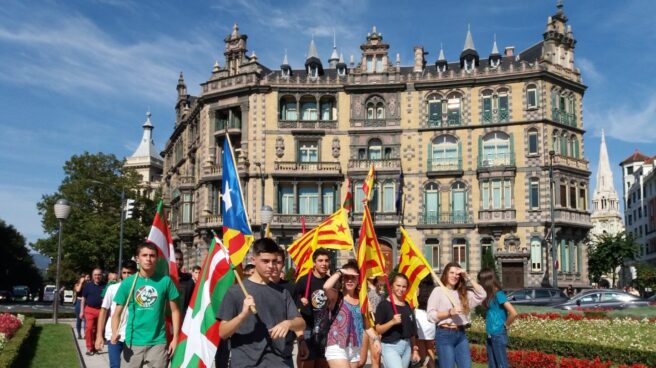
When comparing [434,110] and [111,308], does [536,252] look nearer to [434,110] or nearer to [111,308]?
[434,110]

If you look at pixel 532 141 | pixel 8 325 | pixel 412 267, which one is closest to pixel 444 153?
pixel 532 141

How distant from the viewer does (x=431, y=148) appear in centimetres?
4616

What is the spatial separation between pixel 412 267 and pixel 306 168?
34334 millimetres

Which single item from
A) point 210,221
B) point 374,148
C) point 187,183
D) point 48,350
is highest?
point 374,148

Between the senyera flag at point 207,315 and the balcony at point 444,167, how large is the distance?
38866mm

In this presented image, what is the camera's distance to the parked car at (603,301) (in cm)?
2812

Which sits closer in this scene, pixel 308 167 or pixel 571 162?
pixel 571 162

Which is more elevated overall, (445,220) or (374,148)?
(374,148)

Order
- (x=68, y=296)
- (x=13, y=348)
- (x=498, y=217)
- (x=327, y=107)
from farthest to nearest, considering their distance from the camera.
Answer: (x=68, y=296) < (x=327, y=107) < (x=498, y=217) < (x=13, y=348)

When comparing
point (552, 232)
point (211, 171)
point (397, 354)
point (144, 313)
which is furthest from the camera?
point (211, 171)

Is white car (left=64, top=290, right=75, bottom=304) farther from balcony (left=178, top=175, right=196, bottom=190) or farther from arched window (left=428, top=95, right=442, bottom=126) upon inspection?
arched window (left=428, top=95, right=442, bottom=126)

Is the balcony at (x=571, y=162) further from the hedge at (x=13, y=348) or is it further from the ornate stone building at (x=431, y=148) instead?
the hedge at (x=13, y=348)

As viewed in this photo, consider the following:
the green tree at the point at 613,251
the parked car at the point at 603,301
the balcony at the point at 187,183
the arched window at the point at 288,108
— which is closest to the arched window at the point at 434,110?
the arched window at the point at 288,108

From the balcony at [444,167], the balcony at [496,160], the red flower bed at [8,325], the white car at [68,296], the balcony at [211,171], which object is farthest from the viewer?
the white car at [68,296]
